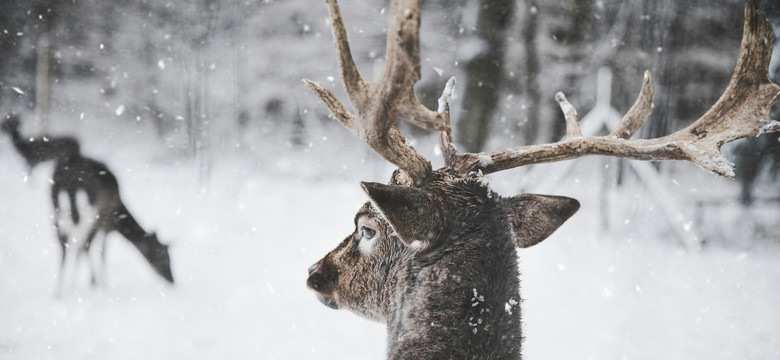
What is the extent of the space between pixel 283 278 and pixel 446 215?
1577 mm

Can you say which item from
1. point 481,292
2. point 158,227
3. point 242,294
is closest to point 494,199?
point 481,292

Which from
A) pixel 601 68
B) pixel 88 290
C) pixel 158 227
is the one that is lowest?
pixel 88 290

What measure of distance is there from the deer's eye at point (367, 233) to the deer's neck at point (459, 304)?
0.11 meters

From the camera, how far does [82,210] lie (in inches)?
91.4

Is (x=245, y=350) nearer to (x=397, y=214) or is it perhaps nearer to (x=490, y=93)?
(x=490, y=93)

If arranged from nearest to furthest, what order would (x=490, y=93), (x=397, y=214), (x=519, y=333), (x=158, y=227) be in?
(x=397, y=214) → (x=519, y=333) → (x=490, y=93) → (x=158, y=227)

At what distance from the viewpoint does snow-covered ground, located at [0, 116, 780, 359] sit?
2.28m

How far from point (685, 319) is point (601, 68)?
48.9 inches

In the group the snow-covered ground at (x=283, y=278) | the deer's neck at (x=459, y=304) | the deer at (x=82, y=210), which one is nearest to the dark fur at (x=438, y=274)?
the deer's neck at (x=459, y=304)

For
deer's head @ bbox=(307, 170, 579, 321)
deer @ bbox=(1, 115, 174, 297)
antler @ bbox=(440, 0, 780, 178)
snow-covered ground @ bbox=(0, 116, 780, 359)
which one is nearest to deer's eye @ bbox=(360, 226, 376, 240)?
deer's head @ bbox=(307, 170, 579, 321)

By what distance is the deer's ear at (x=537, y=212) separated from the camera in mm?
1037

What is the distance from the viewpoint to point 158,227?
92.8 inches

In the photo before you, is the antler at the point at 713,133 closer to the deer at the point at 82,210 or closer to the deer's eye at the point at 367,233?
the deer's eye at the point at 367,233

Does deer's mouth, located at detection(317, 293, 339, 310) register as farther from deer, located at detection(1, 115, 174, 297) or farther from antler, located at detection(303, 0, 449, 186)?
deer, located at detection(1, 115, 174, 297)
